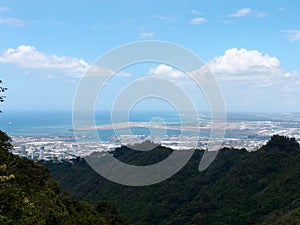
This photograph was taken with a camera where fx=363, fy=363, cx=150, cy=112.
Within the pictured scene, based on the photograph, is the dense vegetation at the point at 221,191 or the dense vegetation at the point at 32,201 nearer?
the dense vegetation at the point at 32,201

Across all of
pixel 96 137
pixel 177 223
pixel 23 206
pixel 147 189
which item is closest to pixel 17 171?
pixel 96 137

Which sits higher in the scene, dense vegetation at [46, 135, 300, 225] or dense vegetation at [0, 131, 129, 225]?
dense vegetation at [0, 131, 129, 225]

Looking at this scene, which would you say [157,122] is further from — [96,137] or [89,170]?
[89,170]

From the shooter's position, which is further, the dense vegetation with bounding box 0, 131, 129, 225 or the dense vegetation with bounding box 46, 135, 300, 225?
the dense vegetation with bounding box 46, 135, 300, 225

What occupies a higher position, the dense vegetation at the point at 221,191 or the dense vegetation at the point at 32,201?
the dense vegetation at the point at 32,201

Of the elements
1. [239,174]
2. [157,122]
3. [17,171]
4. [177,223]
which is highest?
[157,122]
